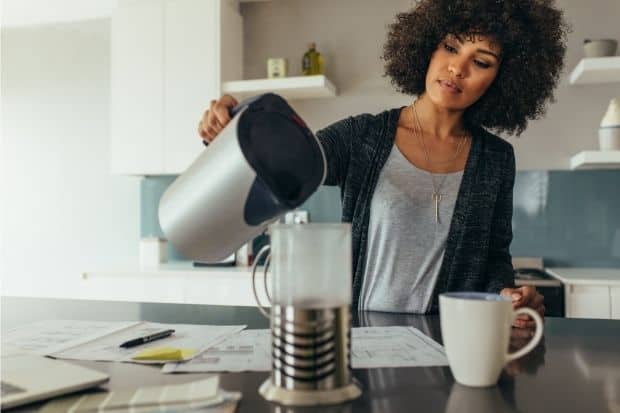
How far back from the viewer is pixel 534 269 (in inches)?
114

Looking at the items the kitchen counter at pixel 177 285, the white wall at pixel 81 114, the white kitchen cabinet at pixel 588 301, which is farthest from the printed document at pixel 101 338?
the white wall at pixel 81 114

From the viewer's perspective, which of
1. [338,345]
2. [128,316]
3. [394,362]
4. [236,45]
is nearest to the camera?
[338,345]

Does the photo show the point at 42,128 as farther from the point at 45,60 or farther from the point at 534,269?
the point at 534,269

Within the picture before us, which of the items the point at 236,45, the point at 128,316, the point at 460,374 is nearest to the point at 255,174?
the point at 460,374

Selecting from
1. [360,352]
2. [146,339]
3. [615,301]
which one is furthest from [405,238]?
[615,301]

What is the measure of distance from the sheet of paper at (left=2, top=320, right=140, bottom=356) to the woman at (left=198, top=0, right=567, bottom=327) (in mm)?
601

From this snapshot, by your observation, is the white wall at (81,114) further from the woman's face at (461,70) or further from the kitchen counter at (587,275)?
the woman's face at (461,70)

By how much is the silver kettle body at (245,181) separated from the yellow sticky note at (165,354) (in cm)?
14

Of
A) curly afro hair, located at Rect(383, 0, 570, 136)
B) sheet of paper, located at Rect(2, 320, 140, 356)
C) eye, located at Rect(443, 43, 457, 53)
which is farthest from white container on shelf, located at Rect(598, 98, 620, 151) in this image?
sheet of paper, located at Rect(2, 320, 140, 356)

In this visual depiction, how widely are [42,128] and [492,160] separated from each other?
3.17 m

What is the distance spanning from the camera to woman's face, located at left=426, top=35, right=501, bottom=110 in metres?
1.36

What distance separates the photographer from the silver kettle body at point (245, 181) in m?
0.73

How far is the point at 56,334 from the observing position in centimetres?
94

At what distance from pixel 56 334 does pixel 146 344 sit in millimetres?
185
